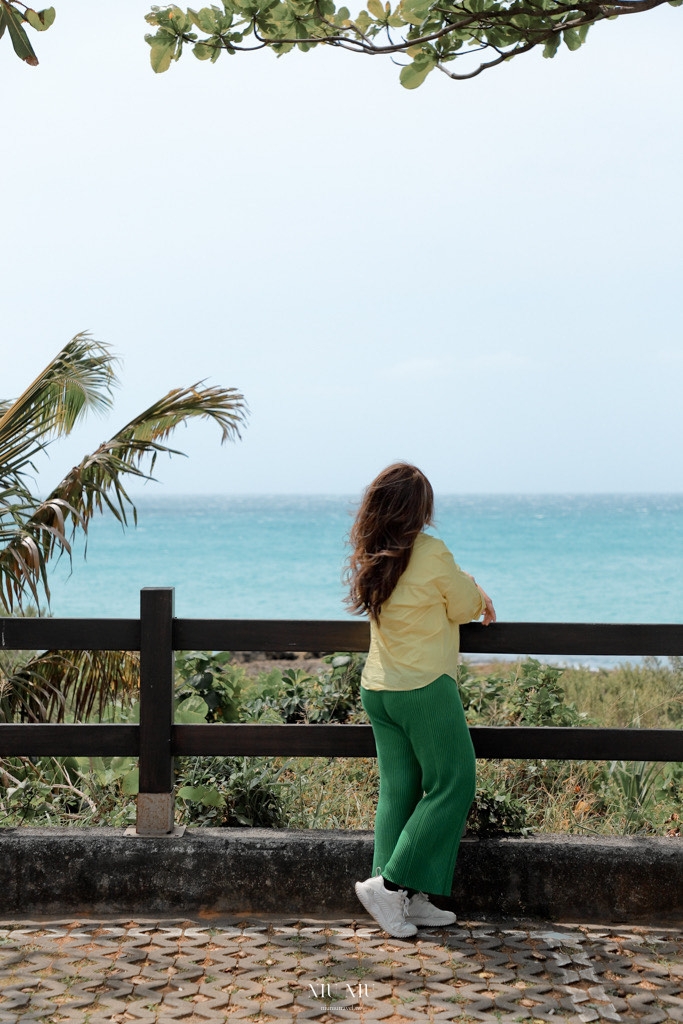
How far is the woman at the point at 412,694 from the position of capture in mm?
4121

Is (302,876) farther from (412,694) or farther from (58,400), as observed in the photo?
(58,400)

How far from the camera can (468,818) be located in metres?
4.63

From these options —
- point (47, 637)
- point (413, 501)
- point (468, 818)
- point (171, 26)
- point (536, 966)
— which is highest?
point (171, 26)

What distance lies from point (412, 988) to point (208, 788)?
1.61m

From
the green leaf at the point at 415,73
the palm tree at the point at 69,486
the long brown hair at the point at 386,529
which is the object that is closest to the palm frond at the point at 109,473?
the palm tree at the point at 69,486

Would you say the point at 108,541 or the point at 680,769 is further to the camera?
the point at 108,541

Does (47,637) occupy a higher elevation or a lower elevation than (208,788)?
higher

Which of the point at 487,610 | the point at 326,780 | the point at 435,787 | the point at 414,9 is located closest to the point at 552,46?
the point at 414,9

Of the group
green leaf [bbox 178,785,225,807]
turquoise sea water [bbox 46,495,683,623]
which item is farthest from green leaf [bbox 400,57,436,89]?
turquoise sea water [bbox 46,495,683,623]

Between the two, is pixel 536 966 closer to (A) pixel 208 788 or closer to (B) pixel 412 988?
(B) pixel 412 988

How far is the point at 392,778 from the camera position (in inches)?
169

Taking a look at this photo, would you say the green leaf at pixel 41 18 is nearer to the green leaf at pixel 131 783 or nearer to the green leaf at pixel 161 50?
the green leaf at pixel 161 50

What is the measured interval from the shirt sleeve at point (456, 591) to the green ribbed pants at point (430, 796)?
280 mm

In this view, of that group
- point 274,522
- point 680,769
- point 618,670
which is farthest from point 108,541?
point 680,769
